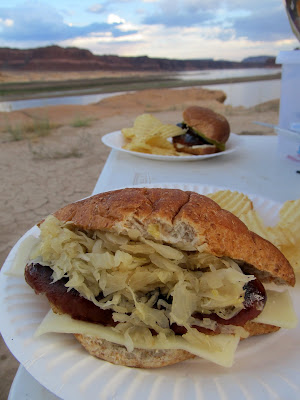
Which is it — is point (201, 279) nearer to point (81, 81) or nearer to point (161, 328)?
point (161, 328)

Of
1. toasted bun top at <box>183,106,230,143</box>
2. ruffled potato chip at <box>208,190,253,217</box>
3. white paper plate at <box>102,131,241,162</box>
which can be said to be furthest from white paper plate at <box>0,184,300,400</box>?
toasted bun top at <box>183,106,230,143</box>

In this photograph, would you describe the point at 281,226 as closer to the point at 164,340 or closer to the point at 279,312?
the point at 279,312

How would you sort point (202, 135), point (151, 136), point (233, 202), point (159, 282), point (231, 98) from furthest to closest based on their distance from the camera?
point (231, 98)
point (202, 135)
point (151, 136)
point (233, 202)
point (159, 282)

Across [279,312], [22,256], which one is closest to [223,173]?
[279,312]

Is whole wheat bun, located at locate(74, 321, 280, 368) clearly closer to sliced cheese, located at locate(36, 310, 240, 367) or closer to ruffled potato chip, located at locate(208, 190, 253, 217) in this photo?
sliced cheese, located at locate(36, 310, 240, 367)

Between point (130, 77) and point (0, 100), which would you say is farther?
point (130, 77)

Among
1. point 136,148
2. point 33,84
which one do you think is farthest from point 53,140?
point 33,84

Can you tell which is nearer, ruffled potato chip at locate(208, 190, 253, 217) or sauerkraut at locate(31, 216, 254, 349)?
sauerkraut at locate(31, 216, 254, 349)
